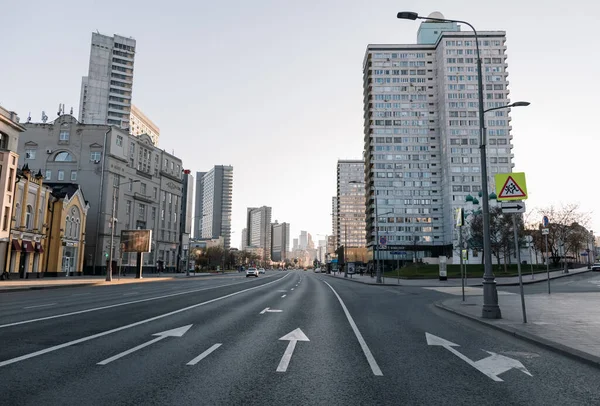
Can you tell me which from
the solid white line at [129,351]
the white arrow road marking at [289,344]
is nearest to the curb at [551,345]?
the white arrow road marking at [289,344]

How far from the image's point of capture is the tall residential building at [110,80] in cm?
13777

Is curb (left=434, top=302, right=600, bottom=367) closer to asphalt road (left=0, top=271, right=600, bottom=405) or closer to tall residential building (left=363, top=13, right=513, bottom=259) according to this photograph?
asphalt road (left=0, top=271, right=600, bottom=405)

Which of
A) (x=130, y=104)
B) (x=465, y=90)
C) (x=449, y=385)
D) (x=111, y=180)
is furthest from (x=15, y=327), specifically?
(x=130, y=104)

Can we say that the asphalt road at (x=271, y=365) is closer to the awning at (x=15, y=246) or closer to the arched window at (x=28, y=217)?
the awning at (x=15, y=246)

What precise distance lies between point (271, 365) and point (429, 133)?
4962 inches

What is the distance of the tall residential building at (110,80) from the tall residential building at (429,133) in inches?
3413

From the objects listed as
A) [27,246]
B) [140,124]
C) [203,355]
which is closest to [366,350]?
[203,355]

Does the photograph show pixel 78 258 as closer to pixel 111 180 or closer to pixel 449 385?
pixel 111 180

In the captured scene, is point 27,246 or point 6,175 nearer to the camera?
point 6,175

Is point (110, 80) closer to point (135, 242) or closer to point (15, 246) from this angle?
point (135, 242)

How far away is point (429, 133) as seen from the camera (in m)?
124

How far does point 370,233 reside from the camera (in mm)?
129000

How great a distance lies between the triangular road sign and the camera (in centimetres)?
1248

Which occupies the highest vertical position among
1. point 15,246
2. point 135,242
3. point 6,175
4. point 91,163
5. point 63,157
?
point 63,157
